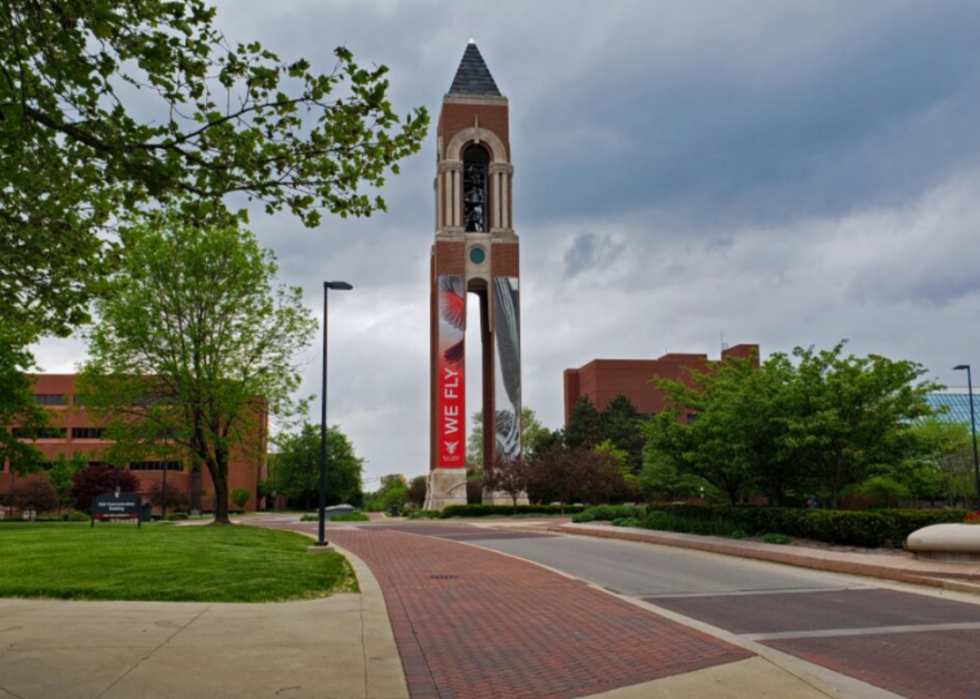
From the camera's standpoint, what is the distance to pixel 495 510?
178 ft

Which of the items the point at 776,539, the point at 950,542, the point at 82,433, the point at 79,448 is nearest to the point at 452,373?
the point at 79,448

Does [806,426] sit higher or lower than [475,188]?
lower

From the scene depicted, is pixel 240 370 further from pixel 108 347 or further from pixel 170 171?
pixel 170 171

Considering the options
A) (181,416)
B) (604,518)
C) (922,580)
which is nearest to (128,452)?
(181,416)

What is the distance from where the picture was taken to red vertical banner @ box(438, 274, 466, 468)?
208 ft

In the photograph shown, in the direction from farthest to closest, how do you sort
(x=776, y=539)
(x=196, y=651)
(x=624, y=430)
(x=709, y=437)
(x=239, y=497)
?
(x=239, y=497)
(x=624, y=430)
(x=709, y=437)
(x=776, y=539)
(x=196, y=651)

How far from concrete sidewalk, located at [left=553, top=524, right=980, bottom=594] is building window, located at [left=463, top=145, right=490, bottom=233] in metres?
52.5

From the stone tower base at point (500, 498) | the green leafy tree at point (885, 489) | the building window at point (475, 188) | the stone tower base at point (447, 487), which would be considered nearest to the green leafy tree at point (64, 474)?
the stone tower base at point (447, 487)

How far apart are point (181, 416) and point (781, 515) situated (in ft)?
77.9

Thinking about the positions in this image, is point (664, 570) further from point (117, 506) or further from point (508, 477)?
point (508, 477)

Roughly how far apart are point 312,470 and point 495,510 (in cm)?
5248

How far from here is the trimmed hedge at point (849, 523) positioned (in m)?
18.9

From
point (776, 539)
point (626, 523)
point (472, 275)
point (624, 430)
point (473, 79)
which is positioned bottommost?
point (626, 523)

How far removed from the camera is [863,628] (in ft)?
32.7
